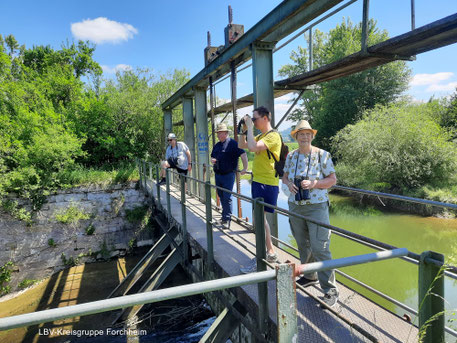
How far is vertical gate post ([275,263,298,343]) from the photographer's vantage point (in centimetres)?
120

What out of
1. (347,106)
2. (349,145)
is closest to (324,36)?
(347,106)

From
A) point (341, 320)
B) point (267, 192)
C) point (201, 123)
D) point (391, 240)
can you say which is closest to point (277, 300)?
point (341, 320)

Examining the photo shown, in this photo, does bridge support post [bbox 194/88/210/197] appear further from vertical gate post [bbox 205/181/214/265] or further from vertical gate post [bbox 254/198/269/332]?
vertical gate post [bbox 254/198/269/332]

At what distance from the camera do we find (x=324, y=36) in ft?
115

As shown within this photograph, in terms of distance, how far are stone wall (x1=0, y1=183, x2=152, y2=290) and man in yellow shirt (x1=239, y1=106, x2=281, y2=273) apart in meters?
8.36

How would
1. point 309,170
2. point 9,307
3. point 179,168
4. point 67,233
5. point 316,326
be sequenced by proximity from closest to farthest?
point 316,326
point 309,170
point 179,168
point 9,307
point 67,233

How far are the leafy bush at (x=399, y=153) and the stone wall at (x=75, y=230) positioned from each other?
522 inches

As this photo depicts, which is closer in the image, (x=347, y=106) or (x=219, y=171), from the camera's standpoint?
(x=219, y=171)

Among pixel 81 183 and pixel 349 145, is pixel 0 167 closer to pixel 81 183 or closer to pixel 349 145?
pixel 81 183

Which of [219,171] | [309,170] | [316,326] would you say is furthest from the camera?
[219,171]

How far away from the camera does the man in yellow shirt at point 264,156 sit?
313 centimetres

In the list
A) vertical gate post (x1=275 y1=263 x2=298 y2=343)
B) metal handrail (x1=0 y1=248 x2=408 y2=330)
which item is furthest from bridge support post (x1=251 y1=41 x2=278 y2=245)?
metal handrail (x1=0 y1=248 x2=408 y2=330)

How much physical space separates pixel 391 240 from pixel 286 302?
38.3 ft

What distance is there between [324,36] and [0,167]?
115 ft
